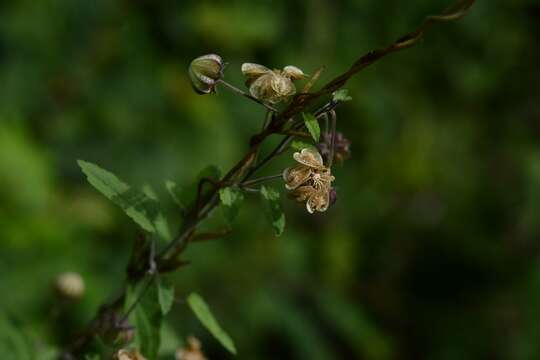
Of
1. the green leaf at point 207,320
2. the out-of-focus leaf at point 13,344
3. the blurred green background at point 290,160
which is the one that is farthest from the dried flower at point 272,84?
the blurred green background at point 290,160

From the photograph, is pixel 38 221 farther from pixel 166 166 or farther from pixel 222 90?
pixel 222 90

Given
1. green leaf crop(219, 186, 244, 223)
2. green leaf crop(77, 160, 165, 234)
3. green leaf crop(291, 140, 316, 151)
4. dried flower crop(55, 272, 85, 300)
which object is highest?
green leaf crop(291, 140, 316, 151)

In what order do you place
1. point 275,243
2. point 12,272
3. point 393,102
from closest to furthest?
point 12,272 → point 275,243 → point 393,102

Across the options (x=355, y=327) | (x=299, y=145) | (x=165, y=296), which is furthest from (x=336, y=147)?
(x=355, y=327)

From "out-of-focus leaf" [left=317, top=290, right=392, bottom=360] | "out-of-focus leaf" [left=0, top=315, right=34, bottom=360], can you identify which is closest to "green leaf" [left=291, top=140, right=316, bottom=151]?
"out-of-focus leaf" [left=0, top=315, right=34, bottom=360]

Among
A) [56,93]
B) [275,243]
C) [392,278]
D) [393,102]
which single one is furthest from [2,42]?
[392,278]

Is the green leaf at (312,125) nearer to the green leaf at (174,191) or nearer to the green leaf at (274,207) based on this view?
the green leaf at (274,207)

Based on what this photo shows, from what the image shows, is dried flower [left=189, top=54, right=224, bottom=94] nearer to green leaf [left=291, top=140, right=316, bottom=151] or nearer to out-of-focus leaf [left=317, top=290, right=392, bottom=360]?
green leaf [left=291, top=140, right=316, bottom=151]
